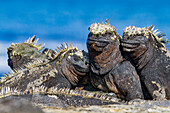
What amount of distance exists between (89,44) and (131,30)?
5.11 feet


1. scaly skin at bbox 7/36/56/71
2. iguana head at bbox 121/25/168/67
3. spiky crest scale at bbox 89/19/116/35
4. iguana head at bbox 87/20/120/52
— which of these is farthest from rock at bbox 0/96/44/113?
scaly skin at bbox 7/36/56/71

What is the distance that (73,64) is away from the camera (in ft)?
31.2

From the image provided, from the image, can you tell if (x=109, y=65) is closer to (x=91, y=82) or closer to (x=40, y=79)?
(x=91, y=82)

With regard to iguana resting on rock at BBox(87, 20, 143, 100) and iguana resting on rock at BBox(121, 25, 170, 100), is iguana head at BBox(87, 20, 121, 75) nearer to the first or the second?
iguana resting on rock at BBox(87, 20, 143, 100)

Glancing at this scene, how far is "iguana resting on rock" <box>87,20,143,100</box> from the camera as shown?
8.48m

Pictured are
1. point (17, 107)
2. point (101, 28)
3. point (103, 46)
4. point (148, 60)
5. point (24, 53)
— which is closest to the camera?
point (17, 107)

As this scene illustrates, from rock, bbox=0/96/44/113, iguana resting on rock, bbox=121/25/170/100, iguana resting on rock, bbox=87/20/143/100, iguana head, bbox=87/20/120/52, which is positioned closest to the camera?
rock, bbox=0/96/44/113

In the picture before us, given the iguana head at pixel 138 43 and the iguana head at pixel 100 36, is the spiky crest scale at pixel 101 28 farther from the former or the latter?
the iguana head at pixel 138 43

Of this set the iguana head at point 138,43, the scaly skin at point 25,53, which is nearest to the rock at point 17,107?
the iguana head at point 138,43

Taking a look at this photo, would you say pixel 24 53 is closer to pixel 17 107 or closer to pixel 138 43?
pixel 138 43

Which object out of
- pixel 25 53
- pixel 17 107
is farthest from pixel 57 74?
pixel 17 107

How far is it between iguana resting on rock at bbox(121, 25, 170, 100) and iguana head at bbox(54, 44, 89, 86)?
1.76 m

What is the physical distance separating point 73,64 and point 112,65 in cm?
159

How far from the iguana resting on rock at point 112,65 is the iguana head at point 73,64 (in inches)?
28.2
